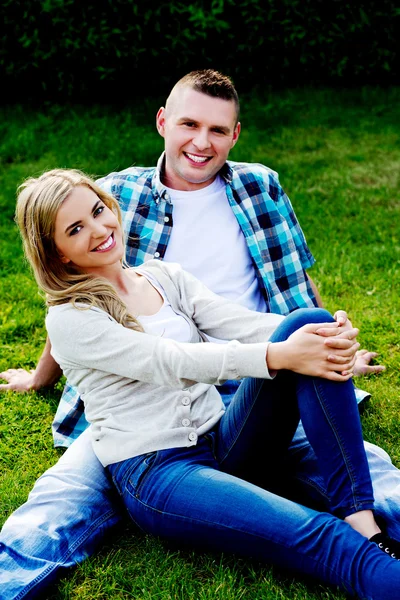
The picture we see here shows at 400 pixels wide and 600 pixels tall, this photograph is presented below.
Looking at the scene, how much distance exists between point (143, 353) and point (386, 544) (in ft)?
3.44

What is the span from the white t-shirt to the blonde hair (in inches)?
35.1

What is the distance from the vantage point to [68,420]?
364 cm

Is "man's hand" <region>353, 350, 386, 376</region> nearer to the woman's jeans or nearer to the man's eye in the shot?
the woman's jeans

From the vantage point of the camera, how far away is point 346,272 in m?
5.25

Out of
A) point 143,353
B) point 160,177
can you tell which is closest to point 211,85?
point 160,177

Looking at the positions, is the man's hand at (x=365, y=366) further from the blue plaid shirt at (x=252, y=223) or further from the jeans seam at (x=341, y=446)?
the jeans seam at (x=341, y=446)

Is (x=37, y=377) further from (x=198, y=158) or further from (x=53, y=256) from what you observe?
(x=198, y=158)

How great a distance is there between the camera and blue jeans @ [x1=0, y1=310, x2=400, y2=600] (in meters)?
2.54

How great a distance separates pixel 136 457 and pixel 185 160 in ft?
5.19

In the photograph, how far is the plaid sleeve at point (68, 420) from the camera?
3617 mm

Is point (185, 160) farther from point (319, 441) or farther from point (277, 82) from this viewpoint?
point (277, 82)

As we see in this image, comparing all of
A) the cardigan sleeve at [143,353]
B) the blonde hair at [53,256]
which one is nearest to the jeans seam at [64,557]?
the cardigan sleeve at [143,353]

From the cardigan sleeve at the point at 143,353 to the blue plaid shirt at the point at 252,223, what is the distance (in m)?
1.07

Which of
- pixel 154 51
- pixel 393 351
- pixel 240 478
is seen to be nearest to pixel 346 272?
pixel 393 351
